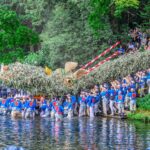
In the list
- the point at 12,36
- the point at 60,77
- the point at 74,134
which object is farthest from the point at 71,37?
the point at 74,134

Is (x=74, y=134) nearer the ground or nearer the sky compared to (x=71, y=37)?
nearer the ground

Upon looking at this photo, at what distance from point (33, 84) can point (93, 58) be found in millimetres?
11082

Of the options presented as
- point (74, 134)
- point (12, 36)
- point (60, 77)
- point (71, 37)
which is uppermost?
point (12, 36)

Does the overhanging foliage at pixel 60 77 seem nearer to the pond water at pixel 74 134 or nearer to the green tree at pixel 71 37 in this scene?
the pond water at pixel 74 134

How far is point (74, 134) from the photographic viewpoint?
4244 cm

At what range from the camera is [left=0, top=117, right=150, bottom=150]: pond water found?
3704 cm

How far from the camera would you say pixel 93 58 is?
A: 67062mm

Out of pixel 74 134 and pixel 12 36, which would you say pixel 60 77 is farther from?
pixel 12 36

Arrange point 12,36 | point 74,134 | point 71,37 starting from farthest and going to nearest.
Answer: point 12,36 → point 71,37 → point 74,134

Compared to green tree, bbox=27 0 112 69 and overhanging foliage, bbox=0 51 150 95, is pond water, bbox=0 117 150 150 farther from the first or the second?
green tree, bbox=27 0 112 69

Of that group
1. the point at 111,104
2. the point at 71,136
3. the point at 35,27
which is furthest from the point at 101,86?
the point at 35,27

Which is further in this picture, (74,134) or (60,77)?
(60,77)

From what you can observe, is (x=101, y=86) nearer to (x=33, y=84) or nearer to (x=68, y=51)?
(x=33, y=84)

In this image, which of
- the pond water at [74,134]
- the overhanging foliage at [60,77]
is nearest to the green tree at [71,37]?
the overhanging foliage at [60,77]
